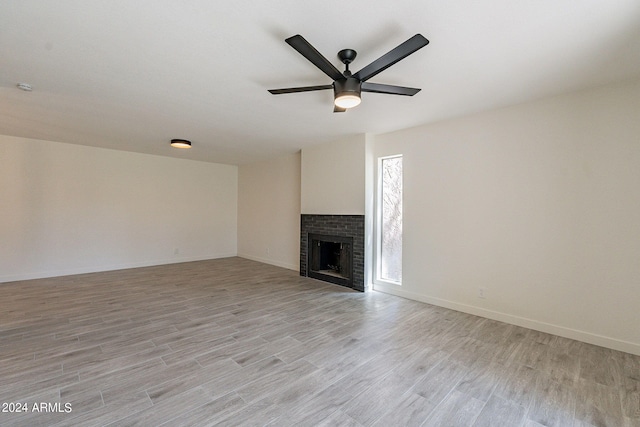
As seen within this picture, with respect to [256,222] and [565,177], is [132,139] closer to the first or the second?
[256,222]

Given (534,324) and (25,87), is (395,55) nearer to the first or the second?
(534,324)

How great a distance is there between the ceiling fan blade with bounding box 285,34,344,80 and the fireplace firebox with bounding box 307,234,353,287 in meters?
3.05

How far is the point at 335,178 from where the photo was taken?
506 centimetres

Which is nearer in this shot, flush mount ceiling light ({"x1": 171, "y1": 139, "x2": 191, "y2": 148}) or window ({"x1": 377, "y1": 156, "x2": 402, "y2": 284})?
window ({"x1": 377, "y1": 156, "x2": 402, "y2": 284})

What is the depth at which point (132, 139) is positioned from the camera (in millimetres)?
5102

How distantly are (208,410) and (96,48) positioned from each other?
2.91m

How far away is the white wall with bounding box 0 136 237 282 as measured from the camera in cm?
509

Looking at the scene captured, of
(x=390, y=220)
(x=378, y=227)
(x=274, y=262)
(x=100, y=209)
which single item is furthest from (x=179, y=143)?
(x=390, y=220)

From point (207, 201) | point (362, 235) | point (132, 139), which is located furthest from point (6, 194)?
point (362, 235)

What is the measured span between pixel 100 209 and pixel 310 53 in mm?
6235

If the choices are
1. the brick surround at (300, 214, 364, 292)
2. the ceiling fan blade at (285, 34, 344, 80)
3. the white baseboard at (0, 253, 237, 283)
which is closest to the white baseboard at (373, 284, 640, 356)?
the brick surround at (300, 214, 364, 292)

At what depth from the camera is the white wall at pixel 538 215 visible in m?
2.64

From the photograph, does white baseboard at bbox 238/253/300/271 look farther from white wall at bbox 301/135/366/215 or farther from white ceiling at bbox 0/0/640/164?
white ceiling at bbox 0/0/640/164

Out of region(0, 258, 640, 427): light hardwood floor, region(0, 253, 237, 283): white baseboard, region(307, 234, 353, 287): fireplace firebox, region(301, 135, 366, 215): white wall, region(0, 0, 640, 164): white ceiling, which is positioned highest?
region(0, 0, 640, 164): white ceiling
